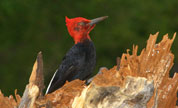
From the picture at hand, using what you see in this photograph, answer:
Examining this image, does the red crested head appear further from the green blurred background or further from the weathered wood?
the green blurred background

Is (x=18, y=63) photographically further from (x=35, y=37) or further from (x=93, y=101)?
(x=93, y=101)

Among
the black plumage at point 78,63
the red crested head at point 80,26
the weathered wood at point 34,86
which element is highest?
the red crested head at point 80,26

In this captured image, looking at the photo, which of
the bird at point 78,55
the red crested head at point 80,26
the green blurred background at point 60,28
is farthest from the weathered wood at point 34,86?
the green blurred background at point 60,28

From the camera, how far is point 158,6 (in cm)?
1013

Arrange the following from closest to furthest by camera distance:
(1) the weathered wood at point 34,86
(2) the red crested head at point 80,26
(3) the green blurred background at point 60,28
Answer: (1) the weathered wood at point 34,86
(2) the red crested head at point 80,26
(3) the green blurred background at point 60,28

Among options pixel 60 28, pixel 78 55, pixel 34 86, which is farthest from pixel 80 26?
pixel 60 28

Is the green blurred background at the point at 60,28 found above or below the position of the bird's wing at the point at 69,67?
above

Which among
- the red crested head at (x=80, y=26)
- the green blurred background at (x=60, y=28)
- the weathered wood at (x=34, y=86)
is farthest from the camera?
the green blurred background at (x=60, y=28)

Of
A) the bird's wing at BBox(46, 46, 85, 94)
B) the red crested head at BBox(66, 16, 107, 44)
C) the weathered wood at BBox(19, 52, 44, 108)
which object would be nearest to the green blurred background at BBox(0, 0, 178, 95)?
the bird's wing at BBox(46, 46, 85, 94)

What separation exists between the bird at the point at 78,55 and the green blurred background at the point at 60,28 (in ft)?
11.7

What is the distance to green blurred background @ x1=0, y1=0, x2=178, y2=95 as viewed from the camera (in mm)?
8703

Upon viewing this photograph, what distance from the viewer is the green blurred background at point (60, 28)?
8703mm

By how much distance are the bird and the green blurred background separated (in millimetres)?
3563

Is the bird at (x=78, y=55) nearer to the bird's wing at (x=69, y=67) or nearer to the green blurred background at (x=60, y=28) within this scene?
the bird's wing at (x=69, y=67)
